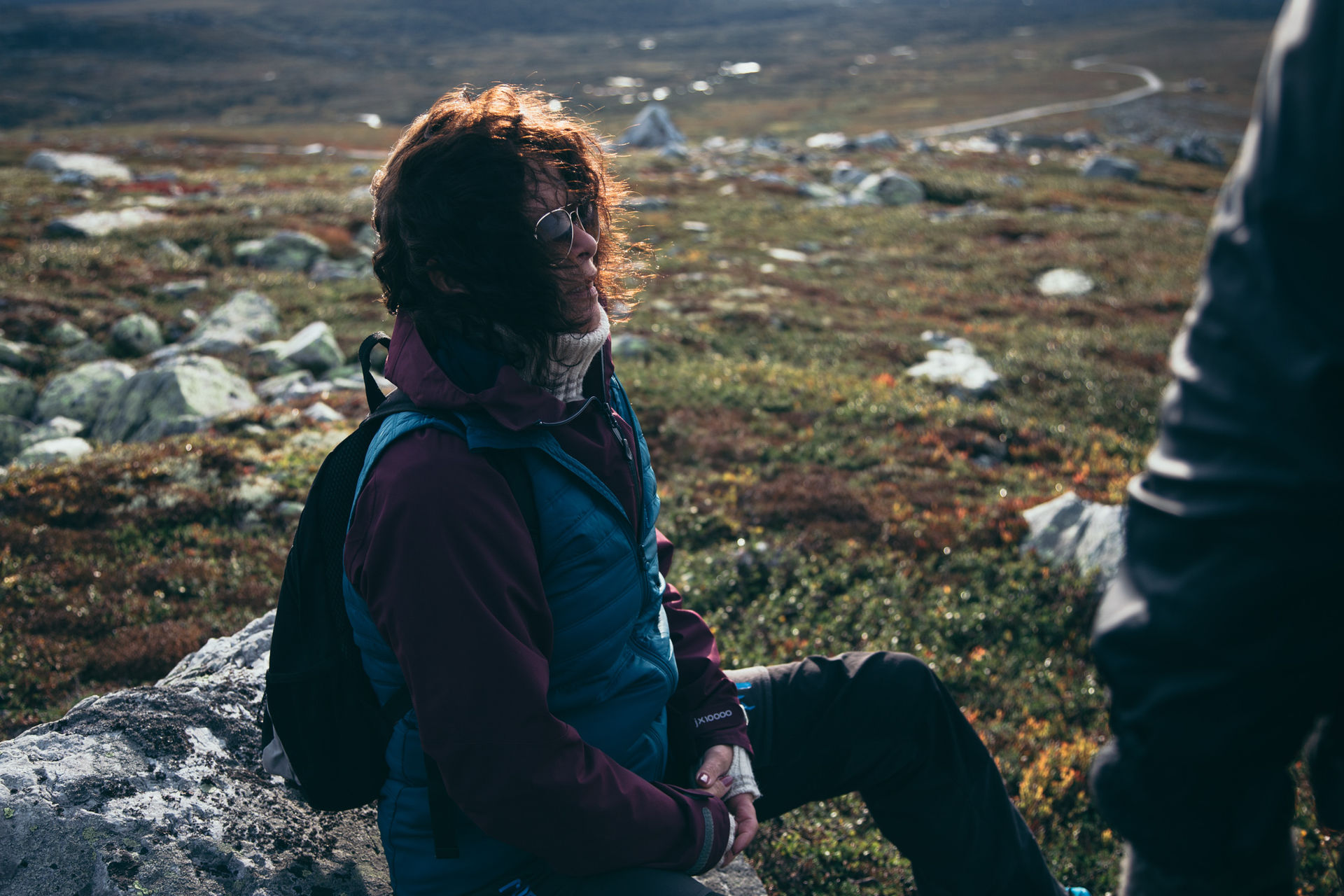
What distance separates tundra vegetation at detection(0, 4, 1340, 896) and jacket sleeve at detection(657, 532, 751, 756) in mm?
1738

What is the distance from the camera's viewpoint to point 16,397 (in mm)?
11750

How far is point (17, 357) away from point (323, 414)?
6.59 m

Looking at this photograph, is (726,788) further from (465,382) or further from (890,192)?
(890,192)

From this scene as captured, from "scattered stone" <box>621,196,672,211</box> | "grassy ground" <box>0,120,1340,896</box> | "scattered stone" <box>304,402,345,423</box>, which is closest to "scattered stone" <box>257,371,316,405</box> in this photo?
"scattered stone" <box>304,402,345,423</box>

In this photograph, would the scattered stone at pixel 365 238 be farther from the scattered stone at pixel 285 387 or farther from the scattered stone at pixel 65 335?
the scattered stone at pixel 285 387

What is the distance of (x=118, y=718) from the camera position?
331 centimetres

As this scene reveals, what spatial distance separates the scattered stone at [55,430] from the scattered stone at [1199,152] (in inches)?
2472

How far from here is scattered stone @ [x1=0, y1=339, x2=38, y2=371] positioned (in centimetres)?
1299

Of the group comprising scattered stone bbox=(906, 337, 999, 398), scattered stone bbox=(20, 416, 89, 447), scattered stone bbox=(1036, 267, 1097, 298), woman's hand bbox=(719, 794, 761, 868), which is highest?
woman's hand bbox=(719, 794, 761, 868)

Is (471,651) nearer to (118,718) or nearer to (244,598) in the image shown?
(118,718)

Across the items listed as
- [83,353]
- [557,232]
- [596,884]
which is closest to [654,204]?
[83,353]

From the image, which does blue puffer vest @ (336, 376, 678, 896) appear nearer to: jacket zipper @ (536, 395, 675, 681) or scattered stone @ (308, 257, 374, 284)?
jacket zipper @ (536, 395, 675, 681)

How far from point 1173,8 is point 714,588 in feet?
812

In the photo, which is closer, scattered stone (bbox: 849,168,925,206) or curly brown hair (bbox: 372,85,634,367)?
curly brown hair (bbox: 372,85,634,367)
